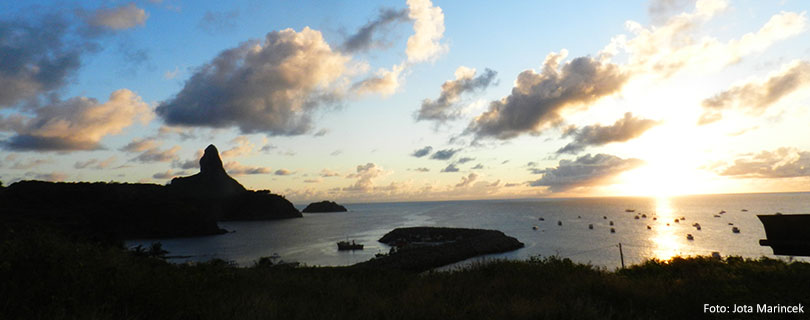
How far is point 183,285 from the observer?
964 cm

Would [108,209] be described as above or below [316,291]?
above

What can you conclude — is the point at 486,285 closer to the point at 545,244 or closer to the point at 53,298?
the point at 53,298

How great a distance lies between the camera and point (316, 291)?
13.3m

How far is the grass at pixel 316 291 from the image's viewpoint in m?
7.83

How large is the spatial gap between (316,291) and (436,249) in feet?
208

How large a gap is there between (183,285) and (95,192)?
641 ft

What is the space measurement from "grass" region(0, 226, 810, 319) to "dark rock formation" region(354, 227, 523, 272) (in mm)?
31190

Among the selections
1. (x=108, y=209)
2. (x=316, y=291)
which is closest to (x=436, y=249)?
(x=316, y=291)

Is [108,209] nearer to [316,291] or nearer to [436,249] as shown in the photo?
[436,249]

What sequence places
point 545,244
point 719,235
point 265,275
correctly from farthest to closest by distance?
1. point 719,235
2. point 545,244
3. point 265,275

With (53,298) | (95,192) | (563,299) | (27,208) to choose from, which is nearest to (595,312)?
(563,299)

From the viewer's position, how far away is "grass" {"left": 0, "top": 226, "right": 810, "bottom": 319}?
7.83m

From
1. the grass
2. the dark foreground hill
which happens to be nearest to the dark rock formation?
the grass

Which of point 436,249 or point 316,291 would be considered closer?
point 316,291
